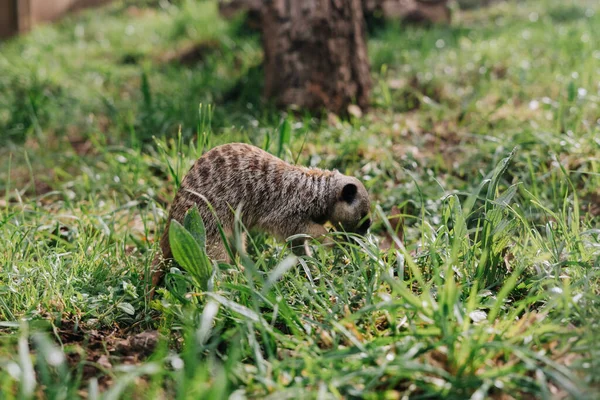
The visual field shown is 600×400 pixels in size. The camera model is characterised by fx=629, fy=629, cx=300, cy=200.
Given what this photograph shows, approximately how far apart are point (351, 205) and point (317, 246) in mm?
415

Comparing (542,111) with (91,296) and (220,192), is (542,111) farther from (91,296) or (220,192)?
(91,296)

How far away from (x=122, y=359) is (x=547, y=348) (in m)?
1.64

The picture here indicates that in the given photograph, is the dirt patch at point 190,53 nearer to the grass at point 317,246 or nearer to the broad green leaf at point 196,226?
the grass at point 317,246

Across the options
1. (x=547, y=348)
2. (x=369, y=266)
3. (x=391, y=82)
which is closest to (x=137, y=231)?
(x=369, y=266)

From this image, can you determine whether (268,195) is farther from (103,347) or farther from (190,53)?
(190,53)

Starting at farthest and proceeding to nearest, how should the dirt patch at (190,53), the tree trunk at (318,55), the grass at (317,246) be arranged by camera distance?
the dirt patch at (190,53), the tree trunk at (318,55), the grass at (317,246)

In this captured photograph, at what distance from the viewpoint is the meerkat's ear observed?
11.4 feet

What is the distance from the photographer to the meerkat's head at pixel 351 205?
3.50 m

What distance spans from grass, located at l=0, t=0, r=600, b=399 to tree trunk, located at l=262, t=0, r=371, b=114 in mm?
218

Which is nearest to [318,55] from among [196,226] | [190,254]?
[196,226]

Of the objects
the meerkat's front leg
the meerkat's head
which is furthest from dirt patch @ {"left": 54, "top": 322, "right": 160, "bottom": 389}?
the meerkat's head

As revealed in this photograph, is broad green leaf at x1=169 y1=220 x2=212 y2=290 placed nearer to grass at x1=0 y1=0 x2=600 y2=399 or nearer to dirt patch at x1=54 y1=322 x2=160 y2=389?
grass at x1=0 y1=0 x2=600 y2=399

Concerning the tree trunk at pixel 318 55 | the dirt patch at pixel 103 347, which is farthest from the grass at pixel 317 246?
the tree trunk at pixel 318 55

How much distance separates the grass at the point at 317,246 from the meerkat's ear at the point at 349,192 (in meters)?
0.27
